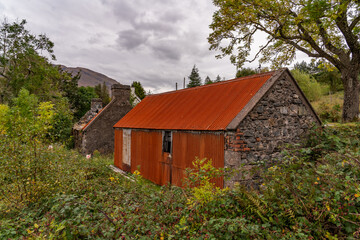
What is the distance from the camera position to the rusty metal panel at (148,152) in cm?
1044

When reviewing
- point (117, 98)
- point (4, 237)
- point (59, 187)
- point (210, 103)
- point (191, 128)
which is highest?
point (117, 98)

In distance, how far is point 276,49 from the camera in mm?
18938

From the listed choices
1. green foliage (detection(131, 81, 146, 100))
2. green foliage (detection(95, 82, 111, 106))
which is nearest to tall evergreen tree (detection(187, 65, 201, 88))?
green foliage (detection(131, 81, 146, 100))

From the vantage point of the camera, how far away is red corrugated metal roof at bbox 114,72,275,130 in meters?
8.00

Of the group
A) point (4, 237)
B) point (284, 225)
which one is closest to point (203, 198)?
point (284, 225)

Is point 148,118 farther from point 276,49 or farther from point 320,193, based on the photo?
point 276,49

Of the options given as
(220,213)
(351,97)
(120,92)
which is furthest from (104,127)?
(351,97)

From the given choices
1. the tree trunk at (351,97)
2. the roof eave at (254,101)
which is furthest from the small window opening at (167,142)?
the tree trunk at (351,97)

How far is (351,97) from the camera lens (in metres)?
14.2

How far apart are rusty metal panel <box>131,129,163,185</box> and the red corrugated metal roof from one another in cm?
46

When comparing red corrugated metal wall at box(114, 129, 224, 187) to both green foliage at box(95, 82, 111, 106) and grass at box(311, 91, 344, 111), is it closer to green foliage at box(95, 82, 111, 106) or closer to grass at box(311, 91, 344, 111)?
grass at box(311, 91, 344, 111)

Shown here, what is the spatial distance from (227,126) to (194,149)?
74.6 inches

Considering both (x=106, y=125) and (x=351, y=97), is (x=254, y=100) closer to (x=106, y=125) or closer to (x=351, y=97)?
(x=351, y=97)

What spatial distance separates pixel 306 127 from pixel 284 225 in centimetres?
630
